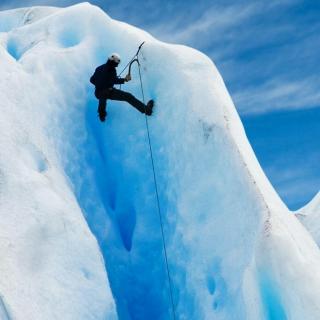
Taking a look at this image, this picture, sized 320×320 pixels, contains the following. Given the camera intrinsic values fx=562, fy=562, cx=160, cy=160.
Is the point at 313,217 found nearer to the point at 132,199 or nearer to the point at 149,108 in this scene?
the point at 149,108

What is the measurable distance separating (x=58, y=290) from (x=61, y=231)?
83 cm

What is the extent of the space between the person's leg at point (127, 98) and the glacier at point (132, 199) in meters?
0.26

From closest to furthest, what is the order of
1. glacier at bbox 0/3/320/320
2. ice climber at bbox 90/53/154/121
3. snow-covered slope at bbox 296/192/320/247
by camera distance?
1. glacier at bbox 0/3/320/320
2. ice climber at bbox 90/53/154/121
3. snow-covered slope at bbox 296/192/320/247

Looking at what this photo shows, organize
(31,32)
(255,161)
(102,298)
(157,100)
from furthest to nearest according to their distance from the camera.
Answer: (31,32) < (157,100) < (255,161) < (102,298)

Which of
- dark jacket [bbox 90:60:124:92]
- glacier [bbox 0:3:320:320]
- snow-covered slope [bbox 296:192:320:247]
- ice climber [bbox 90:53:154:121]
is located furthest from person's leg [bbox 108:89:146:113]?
snow-covered slope [bbox 296:192:320:247]

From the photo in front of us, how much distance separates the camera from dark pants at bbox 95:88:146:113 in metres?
9.34

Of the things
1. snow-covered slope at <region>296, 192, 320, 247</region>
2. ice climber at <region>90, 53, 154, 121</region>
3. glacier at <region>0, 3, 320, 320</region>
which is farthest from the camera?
snow-covered slope at <region>296, 192, 320, 247</region>

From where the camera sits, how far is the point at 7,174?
734cm

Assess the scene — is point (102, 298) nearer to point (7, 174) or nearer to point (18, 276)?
point (18, 276)

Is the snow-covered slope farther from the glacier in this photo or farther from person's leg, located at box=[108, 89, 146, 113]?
person's leg, located at box=[108, 89, 146, 113]

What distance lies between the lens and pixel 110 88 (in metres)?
9.32

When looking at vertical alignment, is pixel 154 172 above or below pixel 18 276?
below

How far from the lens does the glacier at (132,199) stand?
6.74 meters

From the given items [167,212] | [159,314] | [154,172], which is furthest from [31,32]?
[159,314]
